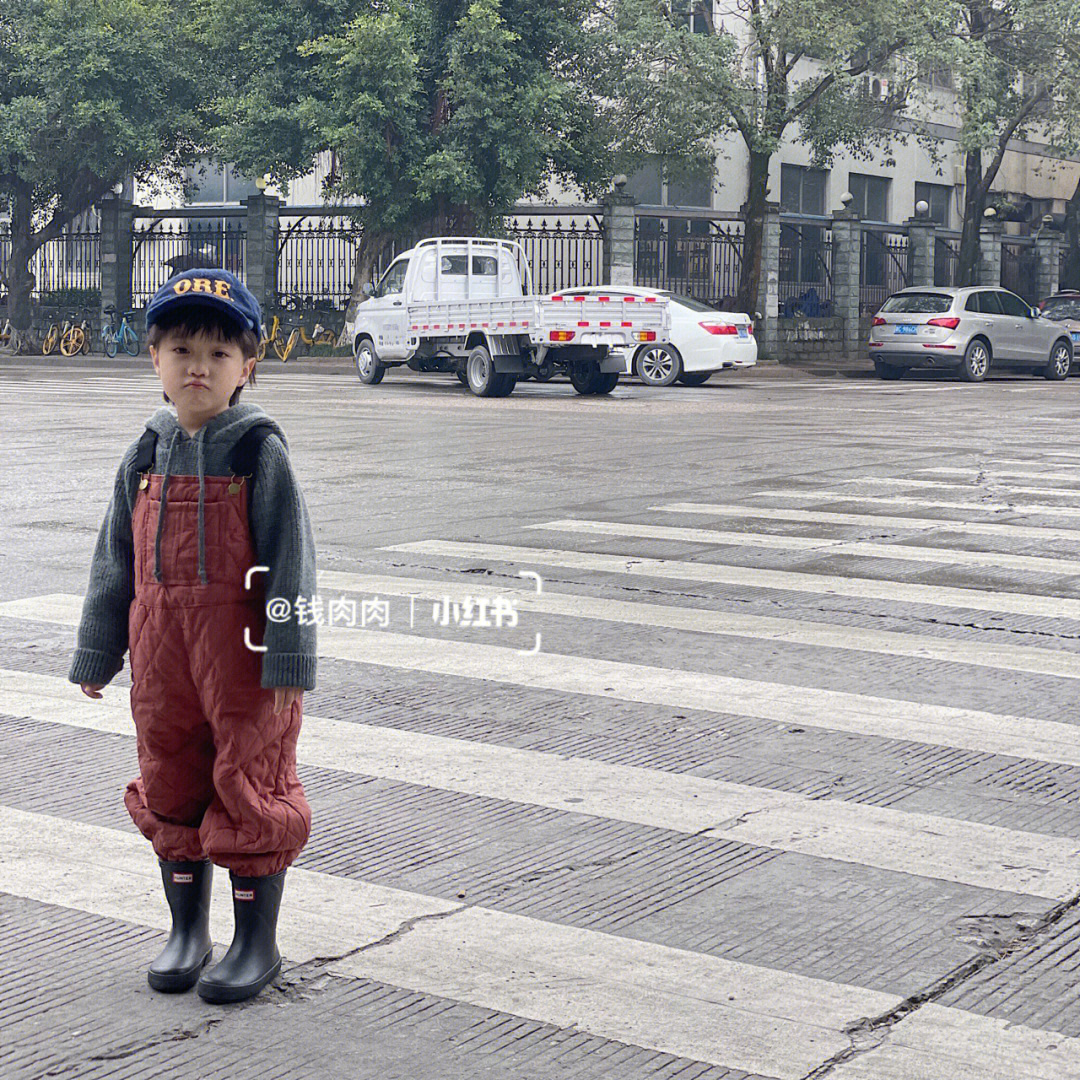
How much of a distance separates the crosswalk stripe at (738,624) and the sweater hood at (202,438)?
3.96m

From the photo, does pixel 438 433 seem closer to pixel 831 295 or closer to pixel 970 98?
pixel 970 98

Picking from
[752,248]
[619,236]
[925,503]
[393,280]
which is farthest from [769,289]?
[925,503]

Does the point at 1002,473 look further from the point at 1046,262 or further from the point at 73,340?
the point at 1046,262

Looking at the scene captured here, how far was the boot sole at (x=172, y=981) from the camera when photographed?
3.55 meters

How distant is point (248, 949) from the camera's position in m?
3.55

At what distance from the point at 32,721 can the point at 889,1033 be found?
A: 3.35 m

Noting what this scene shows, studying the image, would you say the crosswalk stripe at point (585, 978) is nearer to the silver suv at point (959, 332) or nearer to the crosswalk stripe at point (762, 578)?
the crosswalk stripe at point (762, 578)

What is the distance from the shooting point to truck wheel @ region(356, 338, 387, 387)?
90.6 feet

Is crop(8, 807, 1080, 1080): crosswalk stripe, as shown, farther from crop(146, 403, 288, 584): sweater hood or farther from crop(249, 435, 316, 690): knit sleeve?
crop(146, 403, 288, 584): sweater hood

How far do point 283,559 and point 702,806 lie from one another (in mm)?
1792

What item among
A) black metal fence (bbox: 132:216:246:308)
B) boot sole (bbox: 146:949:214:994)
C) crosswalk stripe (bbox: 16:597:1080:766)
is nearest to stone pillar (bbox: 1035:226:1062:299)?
black metal fence (bbox: 132:216:246:308)

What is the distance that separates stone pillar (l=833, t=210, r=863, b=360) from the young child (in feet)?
127

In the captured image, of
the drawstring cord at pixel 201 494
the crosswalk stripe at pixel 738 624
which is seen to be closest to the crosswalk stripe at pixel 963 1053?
the drawstring cord at pixel 201 494

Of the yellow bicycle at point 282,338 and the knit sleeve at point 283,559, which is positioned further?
the yellow bicycle at point 282,338
